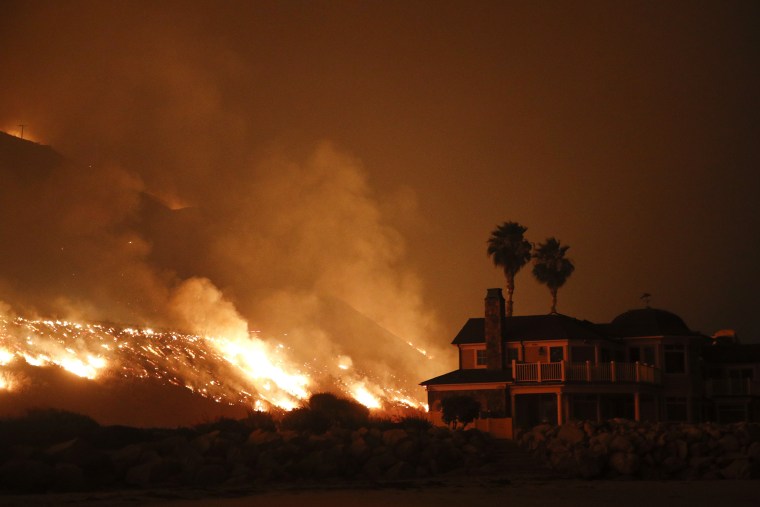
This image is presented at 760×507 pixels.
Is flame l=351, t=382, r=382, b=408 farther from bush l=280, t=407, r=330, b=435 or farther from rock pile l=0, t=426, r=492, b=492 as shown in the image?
rock pile l=0, t=426, r=492, b=492

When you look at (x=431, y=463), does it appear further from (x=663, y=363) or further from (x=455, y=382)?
(x=663, y=363)

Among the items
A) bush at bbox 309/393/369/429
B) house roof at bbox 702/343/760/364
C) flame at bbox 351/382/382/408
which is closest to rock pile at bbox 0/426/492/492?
bush at bbox 309/393/369/429

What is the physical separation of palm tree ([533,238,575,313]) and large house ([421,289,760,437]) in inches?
492

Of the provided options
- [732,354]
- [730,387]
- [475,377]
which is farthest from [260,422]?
[732,354]

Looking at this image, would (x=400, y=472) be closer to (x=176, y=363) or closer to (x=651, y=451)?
(x=651, y=451)

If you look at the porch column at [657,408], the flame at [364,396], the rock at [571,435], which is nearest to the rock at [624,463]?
the rock at [571,435]

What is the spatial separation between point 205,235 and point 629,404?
209 feet

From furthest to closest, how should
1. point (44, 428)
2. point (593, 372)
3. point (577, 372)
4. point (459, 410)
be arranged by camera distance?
point (593, 372) → point (577, 372) → point (459, 410) → point (44, 428)

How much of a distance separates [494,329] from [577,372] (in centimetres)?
512

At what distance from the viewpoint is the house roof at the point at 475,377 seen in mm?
46906

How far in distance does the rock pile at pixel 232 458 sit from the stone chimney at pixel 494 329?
492 inches

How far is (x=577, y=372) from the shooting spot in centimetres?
4541

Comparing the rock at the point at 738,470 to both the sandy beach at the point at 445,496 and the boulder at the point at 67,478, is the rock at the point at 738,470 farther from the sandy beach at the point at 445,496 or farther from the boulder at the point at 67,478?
the boulder at the point at 67,478

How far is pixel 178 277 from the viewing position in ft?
293
